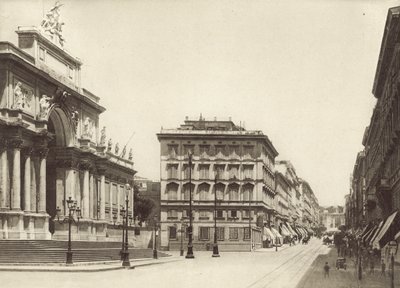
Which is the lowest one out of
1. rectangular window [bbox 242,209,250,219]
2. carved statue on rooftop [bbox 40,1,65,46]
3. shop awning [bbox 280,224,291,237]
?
shop awning [bbox 280,224,291,237]

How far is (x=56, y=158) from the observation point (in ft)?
213

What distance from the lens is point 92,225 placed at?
68688 mm

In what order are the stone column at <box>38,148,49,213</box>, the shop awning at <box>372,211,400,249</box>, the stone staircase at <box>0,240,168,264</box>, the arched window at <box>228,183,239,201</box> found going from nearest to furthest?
1. the shop awning at <box>372,211,400,249</box>
2. the stone staircase at <box>0,240,168,264</box>
3. the stone column at <box>38,148,49,213</box>
4. the arched window at <box>228,183,239,201</box>

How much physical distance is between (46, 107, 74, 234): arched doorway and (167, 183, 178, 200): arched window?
3234 centimetres

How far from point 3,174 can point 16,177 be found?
0.97 m

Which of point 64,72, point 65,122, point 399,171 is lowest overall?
Result: point 399,171

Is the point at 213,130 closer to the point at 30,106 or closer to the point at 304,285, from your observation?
the point at 30,106

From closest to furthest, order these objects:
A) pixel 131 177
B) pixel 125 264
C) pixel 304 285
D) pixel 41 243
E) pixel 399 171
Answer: pixel 304 285 → pixel 399 171 → pixel 125 264 → pixel 41 243 → pixel 131 177

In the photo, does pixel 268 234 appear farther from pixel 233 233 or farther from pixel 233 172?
pixel 233 172

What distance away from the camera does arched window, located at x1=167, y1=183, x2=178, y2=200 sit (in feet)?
316

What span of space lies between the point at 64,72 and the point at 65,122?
4.28m

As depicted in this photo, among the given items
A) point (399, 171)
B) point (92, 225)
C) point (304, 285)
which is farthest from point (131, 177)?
point (304, 285)

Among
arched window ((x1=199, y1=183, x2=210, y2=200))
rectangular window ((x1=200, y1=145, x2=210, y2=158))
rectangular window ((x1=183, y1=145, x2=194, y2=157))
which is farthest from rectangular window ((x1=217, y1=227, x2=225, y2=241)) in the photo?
rectangular window ((x1=183, y1=145, x2=194, y2=157))

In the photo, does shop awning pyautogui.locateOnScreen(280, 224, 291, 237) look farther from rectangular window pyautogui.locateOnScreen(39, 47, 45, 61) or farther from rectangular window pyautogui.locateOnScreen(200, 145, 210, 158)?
rectangular window pyautogui.locateOnScreen(39, 47, 45, 61)
